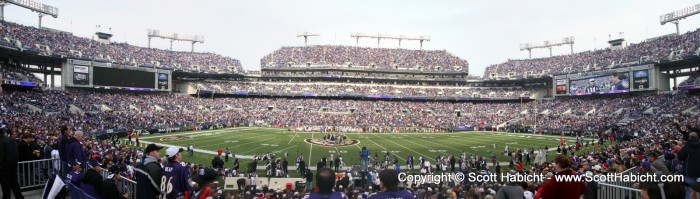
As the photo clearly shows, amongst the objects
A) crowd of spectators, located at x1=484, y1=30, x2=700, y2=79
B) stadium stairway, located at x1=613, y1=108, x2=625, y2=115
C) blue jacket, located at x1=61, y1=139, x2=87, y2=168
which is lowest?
stadium stairway, located at x1=613, y1=108, x2=625, y2=115

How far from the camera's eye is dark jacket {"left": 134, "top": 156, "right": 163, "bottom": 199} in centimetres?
576

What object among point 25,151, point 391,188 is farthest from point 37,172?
point 391,188

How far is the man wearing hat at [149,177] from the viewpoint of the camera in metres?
5.76

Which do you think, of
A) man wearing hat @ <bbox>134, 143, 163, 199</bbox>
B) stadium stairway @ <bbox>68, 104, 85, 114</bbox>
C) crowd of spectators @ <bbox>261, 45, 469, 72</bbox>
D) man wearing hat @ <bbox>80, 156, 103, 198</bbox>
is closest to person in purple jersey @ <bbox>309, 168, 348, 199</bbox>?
man wearing hat @ <bbox>134, 143, 163, 199</bbox>

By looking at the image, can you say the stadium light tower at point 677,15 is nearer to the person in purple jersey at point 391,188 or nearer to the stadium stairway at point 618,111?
the stadium stairway at point 618,111

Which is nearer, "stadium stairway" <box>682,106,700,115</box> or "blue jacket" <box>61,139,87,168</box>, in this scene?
"blue jacket" <box>61,139,87,168</box>

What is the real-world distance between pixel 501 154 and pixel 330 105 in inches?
1796

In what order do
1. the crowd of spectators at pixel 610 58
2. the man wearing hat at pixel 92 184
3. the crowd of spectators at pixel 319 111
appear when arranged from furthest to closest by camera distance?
the crowd of spectators at pixel 610 58, the crowd of spectators at pixel 319 111, the man wearing hat at pixel 92 184

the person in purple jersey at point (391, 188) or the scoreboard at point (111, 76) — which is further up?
the scoreboard at point (111, 76)

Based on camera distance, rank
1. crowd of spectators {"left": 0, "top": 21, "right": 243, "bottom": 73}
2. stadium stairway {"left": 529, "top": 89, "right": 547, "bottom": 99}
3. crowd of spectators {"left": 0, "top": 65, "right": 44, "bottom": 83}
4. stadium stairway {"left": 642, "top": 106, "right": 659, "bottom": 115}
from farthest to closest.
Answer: stadium stairway {"left": 529, "top": 89, "right": 547, "bottom": 99}, crowd of spectators {"left": 0, "top": 21, "right": 243, "bottom": 73}, stadium stairway {"left": 642, "top": 106, "right": 659, "bottom": 115}, crowd of spectators {"left": 0, "top": 65, "right": 44, "bottom": 83}

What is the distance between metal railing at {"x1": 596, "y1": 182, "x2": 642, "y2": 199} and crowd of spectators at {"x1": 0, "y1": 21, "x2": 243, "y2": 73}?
55.6m

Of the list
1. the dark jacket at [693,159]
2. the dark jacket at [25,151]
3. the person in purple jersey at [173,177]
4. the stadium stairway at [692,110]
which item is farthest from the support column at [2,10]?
the stadium stairway at [692,110]

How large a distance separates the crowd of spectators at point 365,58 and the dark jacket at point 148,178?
264 feet

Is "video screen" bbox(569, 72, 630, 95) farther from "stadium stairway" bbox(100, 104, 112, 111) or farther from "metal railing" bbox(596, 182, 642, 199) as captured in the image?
"stadium stairway" bbox(100, 104, 112, 111)
